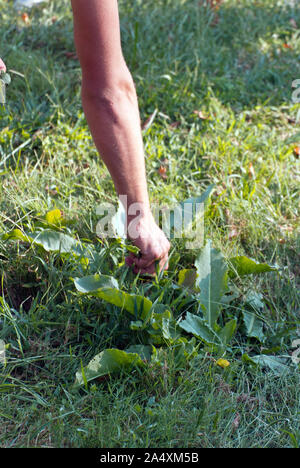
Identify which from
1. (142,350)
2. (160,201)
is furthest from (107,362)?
(160,201)

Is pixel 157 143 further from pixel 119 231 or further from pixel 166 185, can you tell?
pixel 119 231

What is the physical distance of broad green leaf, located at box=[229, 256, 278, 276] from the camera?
2.00 meters

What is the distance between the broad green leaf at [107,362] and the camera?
1624 mm

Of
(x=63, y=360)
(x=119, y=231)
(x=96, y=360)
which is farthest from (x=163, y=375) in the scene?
(x=119, y=231)

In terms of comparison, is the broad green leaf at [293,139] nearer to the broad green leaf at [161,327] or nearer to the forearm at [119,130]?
the forearm at [119,130]

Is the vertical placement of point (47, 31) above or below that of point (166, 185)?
above

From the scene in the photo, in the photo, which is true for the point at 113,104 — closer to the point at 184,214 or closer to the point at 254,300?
the point at 184,214

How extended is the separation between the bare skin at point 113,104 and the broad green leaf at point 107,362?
45 centimetres

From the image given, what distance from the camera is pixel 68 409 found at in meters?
1.58

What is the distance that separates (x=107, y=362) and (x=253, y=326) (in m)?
0.60

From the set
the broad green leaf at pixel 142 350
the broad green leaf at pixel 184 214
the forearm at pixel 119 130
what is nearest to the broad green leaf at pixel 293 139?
the broad green leaf at pixel 184 214

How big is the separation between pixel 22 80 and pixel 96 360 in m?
2.13

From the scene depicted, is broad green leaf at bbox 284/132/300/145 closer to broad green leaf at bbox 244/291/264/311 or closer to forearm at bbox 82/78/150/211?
broad green leaf at bbox 244/291/264/311

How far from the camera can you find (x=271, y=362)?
1788 mm
